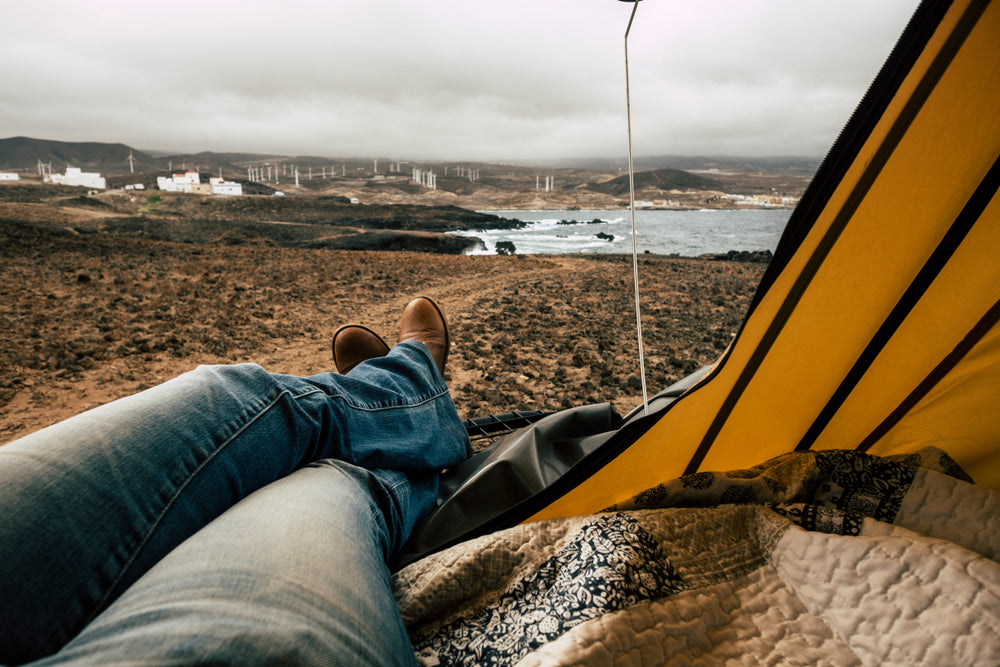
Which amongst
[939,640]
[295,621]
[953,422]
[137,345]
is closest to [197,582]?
[295,621]

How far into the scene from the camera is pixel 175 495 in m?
0.63

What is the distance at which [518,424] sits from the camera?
5.90ft

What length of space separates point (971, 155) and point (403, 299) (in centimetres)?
512

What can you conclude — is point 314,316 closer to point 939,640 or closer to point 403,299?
Result: point 403,299

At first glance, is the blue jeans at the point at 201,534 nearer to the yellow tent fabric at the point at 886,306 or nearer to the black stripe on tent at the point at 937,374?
the yellow tent fabric at the point at 886,306

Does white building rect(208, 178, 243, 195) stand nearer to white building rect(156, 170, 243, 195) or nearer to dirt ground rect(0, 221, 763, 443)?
white building rect(156, 170, 243, 195)

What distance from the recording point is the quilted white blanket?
581 millimetres

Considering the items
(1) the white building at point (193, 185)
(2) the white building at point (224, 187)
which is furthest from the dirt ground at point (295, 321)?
(1) the white building at point (193, 185)

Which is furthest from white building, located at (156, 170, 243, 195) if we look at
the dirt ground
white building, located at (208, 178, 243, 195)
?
the dirt ground

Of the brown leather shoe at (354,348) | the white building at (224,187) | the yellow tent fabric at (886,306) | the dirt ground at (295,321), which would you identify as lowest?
the dirt ground at (295,321)

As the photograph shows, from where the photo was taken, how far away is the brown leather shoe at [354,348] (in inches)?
68.6

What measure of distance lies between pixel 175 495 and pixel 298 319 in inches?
153

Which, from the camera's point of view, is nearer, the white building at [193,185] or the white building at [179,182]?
the white building at [179,182]

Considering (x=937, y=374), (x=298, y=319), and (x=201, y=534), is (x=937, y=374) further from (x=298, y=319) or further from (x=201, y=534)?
(x=298, y=319)
